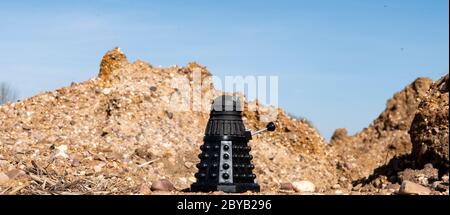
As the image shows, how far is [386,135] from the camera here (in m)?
22.3

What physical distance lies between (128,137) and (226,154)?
19.8 ft

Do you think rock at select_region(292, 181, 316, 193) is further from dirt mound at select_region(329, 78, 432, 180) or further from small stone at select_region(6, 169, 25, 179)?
dirt mound at select_region(329, 78, 432, 180)

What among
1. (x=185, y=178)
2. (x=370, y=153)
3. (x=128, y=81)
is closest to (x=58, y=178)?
(x=185, y=178)

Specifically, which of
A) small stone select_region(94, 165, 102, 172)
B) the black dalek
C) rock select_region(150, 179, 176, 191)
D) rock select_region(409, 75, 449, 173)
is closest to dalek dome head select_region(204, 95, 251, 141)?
the black dalek

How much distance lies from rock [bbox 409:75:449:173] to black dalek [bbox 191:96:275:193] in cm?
493

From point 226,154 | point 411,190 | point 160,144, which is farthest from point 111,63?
point 411,190

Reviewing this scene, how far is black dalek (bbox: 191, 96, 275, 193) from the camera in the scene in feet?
30.0

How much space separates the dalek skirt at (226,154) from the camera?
30.0 ft

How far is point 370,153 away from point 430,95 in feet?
23.9

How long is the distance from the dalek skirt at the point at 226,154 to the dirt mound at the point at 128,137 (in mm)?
1211
